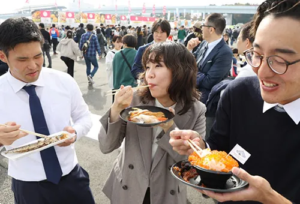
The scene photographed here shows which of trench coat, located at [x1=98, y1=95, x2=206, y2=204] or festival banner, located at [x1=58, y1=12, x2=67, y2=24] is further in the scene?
festival banner, located at [x1=58, y1=12, x2=67, y2=24]

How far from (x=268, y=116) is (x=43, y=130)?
1.52 m

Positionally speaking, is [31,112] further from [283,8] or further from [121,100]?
[283,8]

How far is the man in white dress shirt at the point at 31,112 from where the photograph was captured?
5.21ft

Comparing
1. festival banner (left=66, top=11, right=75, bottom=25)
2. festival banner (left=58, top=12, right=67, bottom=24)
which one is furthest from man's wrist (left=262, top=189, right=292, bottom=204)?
festival banner (left=58, top=12, right=67, bottom=24)

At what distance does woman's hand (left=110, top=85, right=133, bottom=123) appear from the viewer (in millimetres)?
1551

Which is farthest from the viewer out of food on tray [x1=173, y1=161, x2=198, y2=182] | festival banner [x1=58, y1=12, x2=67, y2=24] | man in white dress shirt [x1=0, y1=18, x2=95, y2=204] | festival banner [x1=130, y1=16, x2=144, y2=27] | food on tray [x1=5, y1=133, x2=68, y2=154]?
festival banner [x1=130, y1=16, x2=144, y2=27]

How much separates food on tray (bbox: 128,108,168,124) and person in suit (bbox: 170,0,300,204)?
252 mm

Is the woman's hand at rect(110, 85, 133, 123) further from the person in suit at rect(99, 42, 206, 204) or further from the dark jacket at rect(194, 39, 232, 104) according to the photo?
the dark jacket at rect(194, 39, 232, 104)

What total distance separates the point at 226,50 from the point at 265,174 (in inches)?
102

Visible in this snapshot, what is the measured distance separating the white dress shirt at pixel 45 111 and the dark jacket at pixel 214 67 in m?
2.02

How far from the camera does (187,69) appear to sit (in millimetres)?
1752

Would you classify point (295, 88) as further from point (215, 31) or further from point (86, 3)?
point (86, 3)

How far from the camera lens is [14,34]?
154cm

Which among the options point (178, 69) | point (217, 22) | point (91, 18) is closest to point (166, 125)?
point (178, 69)
